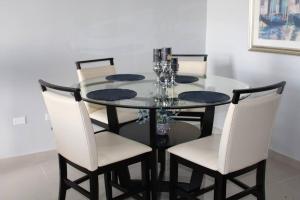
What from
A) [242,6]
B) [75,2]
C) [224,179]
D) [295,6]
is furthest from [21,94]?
[295,6]

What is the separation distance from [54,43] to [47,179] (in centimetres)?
128

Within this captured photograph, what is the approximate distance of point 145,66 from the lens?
12.2 feet

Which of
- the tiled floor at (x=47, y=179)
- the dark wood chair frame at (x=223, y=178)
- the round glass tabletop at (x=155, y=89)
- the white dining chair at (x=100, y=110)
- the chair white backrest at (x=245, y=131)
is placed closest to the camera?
the chair white backrest at (x=245, y=131)

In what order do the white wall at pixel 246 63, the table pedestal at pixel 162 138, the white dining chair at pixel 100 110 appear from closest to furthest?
the table pedestal at pixel 162 138, the white dining chair at pixel 100 110, the white wall at pixel 246 63

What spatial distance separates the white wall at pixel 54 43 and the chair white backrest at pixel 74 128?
1224 millimetres

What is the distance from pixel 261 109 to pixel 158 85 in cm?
93

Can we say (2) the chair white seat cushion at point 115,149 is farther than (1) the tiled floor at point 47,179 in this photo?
No

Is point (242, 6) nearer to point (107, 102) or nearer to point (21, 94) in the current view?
point (107, 102)

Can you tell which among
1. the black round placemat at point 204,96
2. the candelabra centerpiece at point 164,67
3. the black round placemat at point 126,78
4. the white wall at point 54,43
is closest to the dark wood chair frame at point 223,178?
the black round placemat at point 204,96

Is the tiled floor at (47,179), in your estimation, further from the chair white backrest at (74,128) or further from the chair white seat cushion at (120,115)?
the chair white backrest at (74,128)

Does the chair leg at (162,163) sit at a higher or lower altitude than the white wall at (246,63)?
lower

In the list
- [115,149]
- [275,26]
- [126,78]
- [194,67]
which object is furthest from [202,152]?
[275,26]

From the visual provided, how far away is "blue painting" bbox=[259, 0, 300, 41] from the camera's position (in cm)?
284

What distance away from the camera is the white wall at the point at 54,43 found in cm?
302
